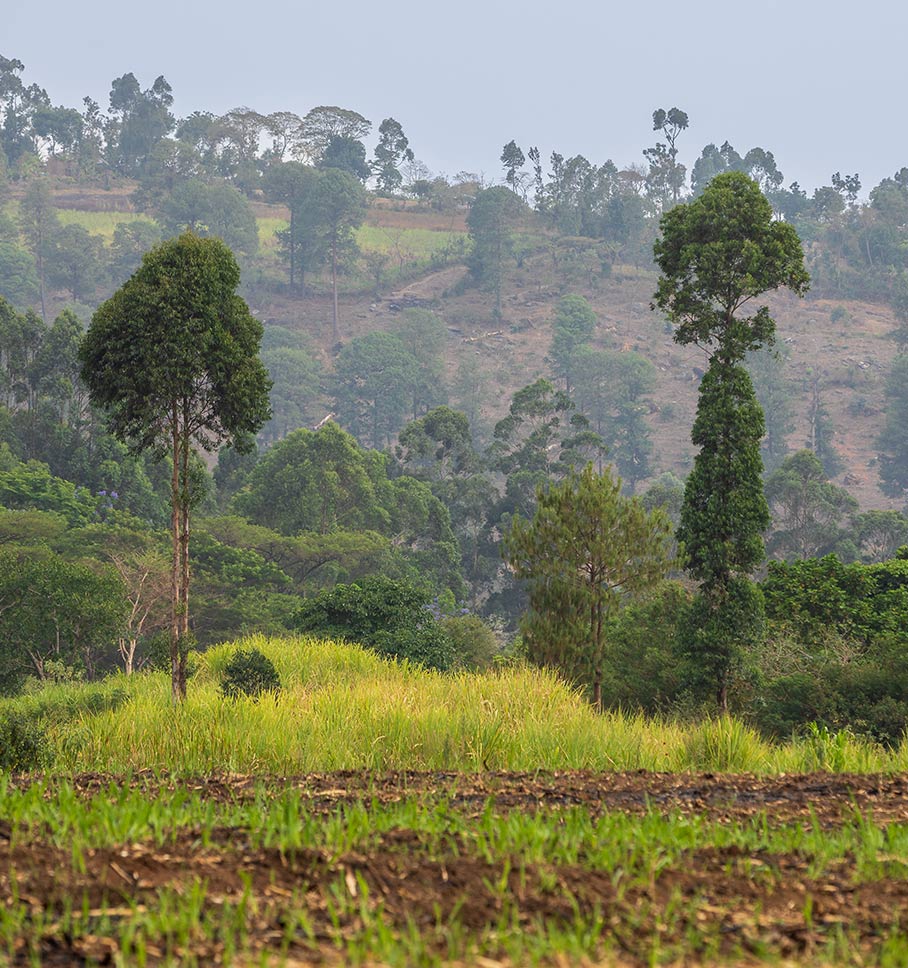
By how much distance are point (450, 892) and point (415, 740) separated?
7978 mm

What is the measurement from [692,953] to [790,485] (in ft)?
224

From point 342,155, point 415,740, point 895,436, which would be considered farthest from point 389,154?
point 415,740

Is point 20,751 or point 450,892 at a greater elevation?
point 450,892

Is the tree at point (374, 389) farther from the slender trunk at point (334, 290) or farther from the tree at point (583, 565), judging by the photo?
the tree at point (583, 565)

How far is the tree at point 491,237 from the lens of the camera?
134375mm

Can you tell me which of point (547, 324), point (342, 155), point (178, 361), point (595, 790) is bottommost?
point (595, 790)

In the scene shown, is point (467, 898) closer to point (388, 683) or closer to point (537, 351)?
point (388, 683)

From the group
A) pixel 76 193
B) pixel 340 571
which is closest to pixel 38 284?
pixel 76 193

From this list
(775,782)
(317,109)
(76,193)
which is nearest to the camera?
(775,782)

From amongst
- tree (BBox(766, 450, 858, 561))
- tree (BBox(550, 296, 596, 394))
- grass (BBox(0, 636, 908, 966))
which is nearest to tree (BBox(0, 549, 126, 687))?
grass (BBox(0, 636, 908, 966))

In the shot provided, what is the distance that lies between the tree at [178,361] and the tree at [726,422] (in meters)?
8.71

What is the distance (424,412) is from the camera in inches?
4656

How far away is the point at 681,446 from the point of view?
114750 mm

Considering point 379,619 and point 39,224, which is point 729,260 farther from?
point 39,224
